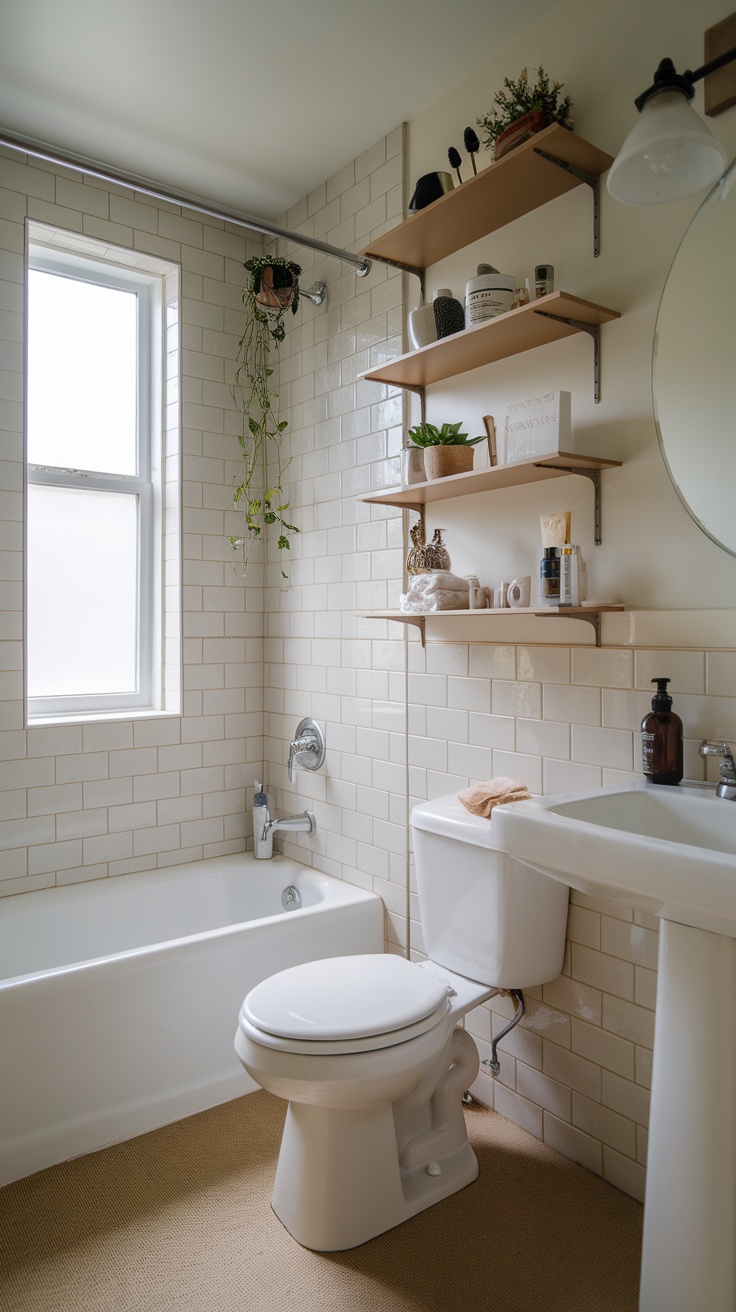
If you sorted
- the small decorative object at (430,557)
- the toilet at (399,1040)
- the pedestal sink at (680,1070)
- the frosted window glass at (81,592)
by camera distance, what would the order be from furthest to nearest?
the frosted window glass at (81,592) → the small decorative object at (430,557) → the toilet at (399,1040) → the pedestal sink at (680,1070)

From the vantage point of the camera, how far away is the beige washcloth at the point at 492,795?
187 centimetres

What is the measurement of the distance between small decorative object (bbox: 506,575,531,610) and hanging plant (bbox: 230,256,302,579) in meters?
1.29

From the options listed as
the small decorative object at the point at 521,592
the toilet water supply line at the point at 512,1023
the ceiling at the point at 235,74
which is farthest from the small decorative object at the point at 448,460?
the toilet water supply line at the point at 512,1023

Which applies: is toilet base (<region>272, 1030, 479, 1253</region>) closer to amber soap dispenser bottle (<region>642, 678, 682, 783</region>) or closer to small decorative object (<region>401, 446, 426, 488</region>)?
amber soap dispenser bottle (<region>642, 678, 682, 783</region>)

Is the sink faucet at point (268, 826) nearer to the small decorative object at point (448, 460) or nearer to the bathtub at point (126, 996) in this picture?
the bathtub at point (126, 996)

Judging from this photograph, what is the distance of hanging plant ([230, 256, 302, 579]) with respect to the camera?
3.03 meters

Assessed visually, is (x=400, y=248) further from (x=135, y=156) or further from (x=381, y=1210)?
(x=381, y=1210)

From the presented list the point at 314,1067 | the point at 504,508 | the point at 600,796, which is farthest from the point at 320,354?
the point at 314,1067

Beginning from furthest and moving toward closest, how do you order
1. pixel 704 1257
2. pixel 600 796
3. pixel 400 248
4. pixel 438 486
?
pixel 400 248 → pixel 438 486 → pixel 600 796 → pixel 704 1257

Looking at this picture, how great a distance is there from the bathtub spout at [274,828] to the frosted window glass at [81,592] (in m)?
0.72

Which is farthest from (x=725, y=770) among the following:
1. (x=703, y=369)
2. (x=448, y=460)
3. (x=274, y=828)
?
(x=274, y=828)

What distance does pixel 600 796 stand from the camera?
5.11ft

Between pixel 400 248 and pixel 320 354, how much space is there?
64cm

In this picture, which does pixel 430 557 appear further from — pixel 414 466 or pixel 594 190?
pixel 594 190
